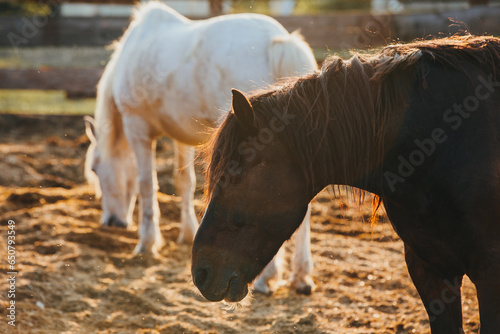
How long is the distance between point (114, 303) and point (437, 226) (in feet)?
7.99

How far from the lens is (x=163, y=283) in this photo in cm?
427

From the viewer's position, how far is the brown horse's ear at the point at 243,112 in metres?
2.14

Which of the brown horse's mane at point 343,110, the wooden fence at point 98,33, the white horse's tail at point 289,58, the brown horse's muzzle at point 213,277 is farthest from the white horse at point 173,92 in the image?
the wooden fence at point 98,33

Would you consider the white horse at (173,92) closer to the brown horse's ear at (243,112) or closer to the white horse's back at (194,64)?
the white horse's back at (194,64)

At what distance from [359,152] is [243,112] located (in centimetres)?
52

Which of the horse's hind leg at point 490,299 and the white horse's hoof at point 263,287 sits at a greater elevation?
the horse's hind leg at point 490,299

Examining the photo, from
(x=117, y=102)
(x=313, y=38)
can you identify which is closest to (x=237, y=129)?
(x=117, y=102)

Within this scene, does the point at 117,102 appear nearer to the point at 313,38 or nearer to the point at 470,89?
the point at 470,89

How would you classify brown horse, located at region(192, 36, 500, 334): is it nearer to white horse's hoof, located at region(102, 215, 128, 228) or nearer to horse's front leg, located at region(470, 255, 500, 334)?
horse's front leg, located at region(470, 255, 500, 334)

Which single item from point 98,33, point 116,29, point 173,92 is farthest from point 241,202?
point 98,33

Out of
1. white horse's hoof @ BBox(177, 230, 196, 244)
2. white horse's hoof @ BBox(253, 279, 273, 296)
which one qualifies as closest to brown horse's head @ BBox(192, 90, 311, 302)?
white horse's hoof @ BBox(253, 279, 273, 296)

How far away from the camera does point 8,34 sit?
1000 centimetres

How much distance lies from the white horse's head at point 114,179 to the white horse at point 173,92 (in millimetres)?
10

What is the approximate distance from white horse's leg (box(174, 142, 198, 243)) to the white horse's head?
19.1 inches
